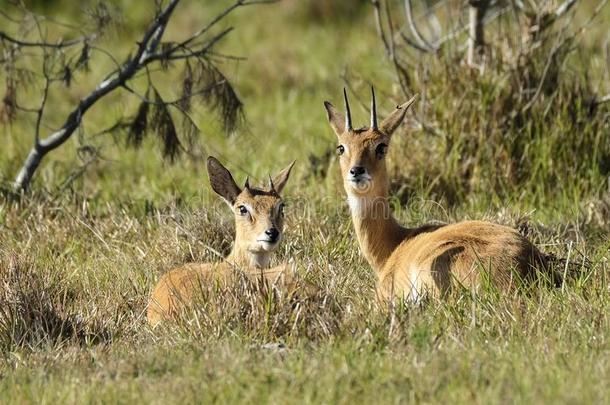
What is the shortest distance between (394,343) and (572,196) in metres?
3.22

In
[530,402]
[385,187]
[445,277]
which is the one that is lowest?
[530,402]

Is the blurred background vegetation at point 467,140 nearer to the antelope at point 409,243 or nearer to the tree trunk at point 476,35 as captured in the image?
the tree trunk at point 476,35

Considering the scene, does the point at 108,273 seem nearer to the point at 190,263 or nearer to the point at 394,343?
the point at 190,263

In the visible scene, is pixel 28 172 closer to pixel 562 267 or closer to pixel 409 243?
pixel 409 243

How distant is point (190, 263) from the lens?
634 cm

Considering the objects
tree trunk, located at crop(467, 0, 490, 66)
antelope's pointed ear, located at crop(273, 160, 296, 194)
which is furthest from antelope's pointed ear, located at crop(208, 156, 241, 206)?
tree trunk, located at crop(467, 0, 490, 66)

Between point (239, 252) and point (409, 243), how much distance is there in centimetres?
85

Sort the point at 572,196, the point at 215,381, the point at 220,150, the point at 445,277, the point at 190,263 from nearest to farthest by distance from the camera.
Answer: the point at 215,381, the point at 445,277, the point at 190,263, the point at 572,196, the point at 220,150

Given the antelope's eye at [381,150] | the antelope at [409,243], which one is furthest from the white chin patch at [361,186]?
the antelope's eye at [381,150]

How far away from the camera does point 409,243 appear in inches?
251

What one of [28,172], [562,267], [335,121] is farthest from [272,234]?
[28,172]

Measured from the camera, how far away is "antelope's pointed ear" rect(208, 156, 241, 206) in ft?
21.0

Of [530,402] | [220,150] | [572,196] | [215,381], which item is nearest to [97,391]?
[215,381]

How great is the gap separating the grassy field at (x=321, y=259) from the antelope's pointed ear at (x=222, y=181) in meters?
0.31
